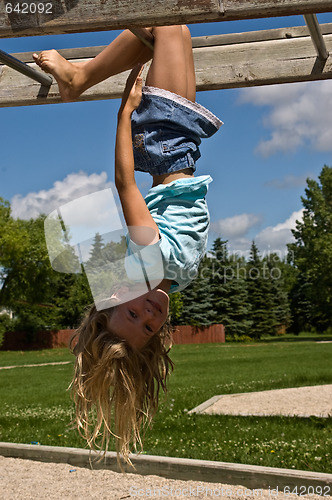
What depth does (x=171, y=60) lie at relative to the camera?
272 centimetres

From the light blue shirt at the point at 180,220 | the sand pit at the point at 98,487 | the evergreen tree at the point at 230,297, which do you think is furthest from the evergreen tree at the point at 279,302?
the light blue shirt at the point at 180,220

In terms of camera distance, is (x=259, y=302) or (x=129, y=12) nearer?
(x=129, y=12)

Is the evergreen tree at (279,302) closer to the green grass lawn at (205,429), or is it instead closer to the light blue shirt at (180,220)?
the green grass lawn at (205,429)

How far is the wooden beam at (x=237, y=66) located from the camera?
13.0 ft

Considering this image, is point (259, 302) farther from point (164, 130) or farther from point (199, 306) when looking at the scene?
point (164, 130)

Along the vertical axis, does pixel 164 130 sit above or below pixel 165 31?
below

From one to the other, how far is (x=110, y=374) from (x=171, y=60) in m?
1.61

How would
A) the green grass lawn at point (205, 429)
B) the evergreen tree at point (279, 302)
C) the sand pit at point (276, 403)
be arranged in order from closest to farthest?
1. the green grass lawn at point (205, 429)
2. the sand pit at point (276, 403)
3. the evergreen tree at point (279, 302)

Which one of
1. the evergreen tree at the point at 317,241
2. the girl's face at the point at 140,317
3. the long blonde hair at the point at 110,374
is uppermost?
the evergreen tree at the point at 317,241

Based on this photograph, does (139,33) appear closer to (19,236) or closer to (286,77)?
(286,77)

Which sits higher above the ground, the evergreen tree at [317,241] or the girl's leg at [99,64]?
the evergreen tree at [317,241]

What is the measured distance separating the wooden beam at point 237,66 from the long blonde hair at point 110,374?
1.91m

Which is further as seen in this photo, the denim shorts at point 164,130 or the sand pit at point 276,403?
the sand pit at point 276,403

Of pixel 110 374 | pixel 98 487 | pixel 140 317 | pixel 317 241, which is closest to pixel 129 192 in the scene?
pixel 140 317
